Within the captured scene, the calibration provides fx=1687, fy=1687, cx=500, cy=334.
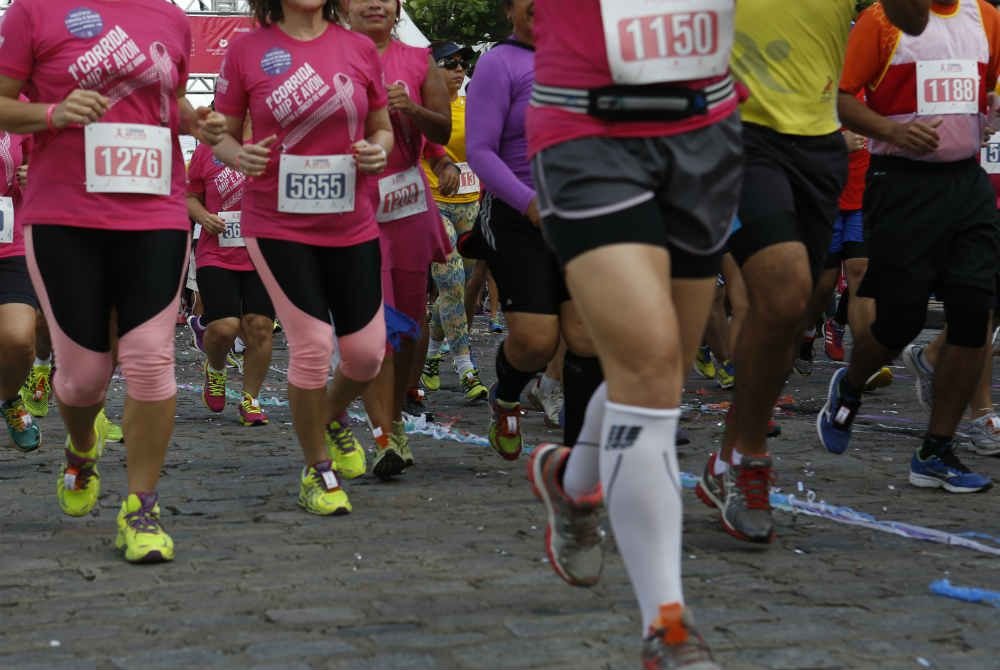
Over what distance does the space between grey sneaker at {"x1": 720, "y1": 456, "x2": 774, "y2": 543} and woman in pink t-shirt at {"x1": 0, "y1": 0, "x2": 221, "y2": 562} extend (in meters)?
1.66

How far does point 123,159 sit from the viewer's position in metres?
5.04

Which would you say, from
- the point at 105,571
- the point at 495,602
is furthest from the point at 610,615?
the point at 105,571

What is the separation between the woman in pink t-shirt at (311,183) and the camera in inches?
229

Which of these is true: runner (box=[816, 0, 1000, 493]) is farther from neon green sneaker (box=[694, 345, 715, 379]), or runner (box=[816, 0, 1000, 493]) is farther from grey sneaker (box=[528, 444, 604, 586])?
neon green sneaker (box=[694, 345, 715, 379])

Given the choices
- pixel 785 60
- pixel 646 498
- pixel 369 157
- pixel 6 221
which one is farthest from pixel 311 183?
pixel 646 498

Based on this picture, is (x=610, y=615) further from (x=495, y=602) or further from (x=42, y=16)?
(x=42, y=16)

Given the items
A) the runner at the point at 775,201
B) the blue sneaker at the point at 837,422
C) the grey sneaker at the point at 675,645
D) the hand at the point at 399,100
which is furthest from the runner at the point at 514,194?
the grey sneaker at the point at 675,645

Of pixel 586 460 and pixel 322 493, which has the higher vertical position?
pixel 586 460

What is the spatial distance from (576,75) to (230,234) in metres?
5.89

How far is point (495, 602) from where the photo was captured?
13.7 ft

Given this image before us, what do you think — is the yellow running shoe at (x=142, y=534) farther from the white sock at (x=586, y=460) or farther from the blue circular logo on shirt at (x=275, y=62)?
the blue circular logo on shirt at (x=275, y=62)

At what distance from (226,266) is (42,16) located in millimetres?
4407

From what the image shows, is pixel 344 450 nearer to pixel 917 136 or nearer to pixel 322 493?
pixel 322 493

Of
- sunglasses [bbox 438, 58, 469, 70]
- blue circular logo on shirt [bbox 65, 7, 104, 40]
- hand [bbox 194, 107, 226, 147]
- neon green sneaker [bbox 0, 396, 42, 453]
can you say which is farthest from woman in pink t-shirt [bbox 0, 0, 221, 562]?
sunglasses [bbox 438, 58, 469, 70]
